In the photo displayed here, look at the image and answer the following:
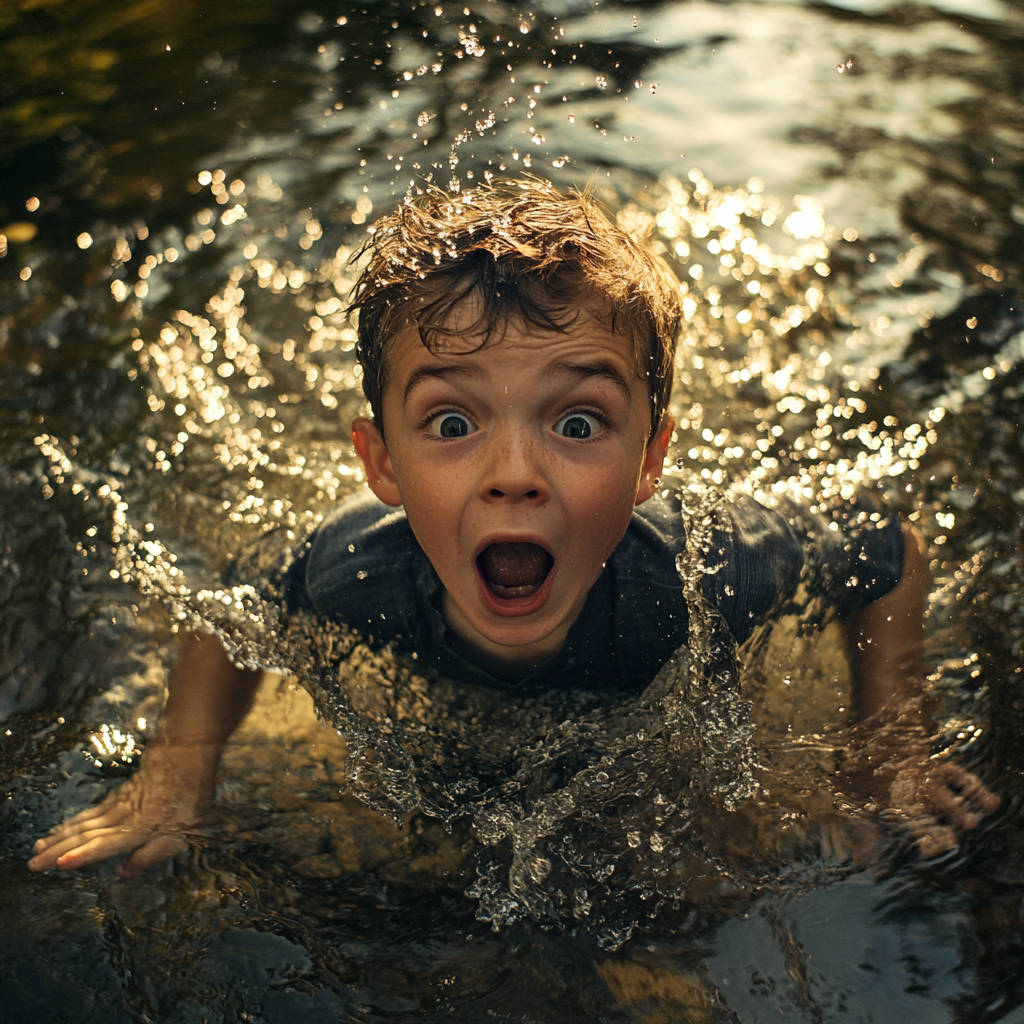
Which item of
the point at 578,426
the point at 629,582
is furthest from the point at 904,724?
the point at 578,426

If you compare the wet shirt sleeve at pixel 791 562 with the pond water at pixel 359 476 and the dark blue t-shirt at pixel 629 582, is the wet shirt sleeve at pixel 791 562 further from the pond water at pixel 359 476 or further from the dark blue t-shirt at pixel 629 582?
the pond water at pixel 359 476

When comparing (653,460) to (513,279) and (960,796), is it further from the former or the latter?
(960,796)

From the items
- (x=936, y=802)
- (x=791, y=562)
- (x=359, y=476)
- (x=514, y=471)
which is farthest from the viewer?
(x=359, y=476)

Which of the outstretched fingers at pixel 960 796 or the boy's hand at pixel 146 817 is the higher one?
the outstretched fingers at pixel 960 796

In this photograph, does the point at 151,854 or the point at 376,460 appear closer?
the point at 151,854

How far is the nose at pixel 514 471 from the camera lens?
201cm

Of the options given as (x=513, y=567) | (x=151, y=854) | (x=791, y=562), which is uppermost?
(x=513, y=567)

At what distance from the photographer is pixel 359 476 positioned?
350 centimetres

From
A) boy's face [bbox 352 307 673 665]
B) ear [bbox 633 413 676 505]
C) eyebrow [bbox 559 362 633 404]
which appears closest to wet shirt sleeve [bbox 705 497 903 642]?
ear [bbox 633 413 676 505]

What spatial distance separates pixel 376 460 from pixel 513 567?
46 cm

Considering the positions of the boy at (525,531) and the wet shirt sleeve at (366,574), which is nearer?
the boy at (525,531)

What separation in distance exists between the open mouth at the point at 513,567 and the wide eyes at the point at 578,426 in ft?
0.86

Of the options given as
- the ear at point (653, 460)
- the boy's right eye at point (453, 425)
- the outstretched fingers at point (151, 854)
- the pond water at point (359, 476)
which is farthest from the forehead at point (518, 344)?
the outstretched fingers at point (151, 854)

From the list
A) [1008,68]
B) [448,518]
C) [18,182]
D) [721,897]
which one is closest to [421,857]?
[721,897]
